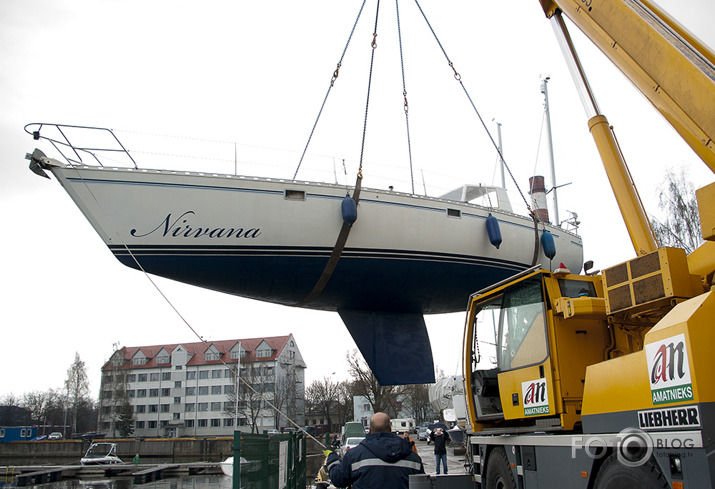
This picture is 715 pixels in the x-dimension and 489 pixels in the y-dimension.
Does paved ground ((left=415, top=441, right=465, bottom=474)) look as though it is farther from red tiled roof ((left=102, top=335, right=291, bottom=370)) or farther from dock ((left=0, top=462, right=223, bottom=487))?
red tiled roof ((left=102, top=335, right=291, bottom=370))

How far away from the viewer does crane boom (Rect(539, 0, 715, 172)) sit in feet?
11.4

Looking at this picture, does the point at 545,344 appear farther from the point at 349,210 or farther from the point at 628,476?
the point at 349,210

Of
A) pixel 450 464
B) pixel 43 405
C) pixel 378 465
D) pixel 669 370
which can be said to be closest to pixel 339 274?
pixel 378 465

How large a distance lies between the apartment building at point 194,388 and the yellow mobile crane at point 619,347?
4334 cm

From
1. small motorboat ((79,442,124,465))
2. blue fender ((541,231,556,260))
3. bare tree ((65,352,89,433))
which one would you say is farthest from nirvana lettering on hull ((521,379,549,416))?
bare tree ((65,352,89,433))

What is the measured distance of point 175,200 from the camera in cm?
761

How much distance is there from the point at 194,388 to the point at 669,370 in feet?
181

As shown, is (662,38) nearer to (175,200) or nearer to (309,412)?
(175,200)

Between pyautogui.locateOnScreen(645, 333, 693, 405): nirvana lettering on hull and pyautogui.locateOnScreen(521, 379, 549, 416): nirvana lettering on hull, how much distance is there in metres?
1.21

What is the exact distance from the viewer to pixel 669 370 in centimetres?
267

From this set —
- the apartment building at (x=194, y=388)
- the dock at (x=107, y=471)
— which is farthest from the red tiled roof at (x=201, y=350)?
the dock at (x=107, y=471)

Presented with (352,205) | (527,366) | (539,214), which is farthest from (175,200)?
(539,214)

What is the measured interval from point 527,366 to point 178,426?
52.3 metres

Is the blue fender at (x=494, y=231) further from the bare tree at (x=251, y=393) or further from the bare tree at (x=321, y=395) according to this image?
the bare tree at (x=321, y=395)
